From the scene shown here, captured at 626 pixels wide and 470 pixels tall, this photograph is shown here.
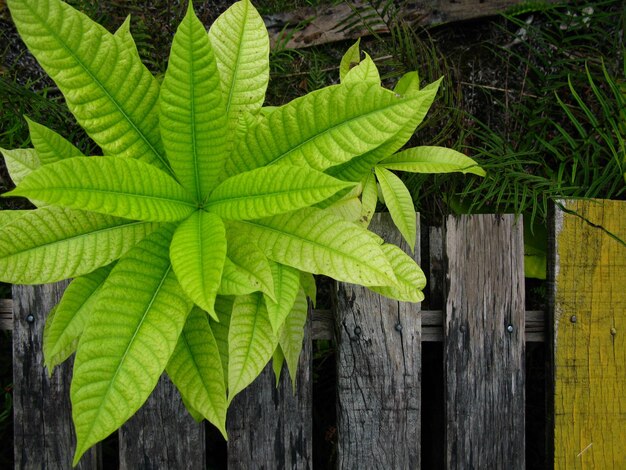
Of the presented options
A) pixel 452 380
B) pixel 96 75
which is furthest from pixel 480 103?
pixel 96 75

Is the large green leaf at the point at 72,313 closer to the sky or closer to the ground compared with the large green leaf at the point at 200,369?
closer to the sky

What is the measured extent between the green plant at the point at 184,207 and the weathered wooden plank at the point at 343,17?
1.00 metres

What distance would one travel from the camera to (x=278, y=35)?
1980 mm

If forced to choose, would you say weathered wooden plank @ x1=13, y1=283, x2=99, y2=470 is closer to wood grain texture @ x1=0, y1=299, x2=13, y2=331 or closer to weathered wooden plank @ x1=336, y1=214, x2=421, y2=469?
wood grain texture @ x1=0, y1=299, x2=13, y2=331

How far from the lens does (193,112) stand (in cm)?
91

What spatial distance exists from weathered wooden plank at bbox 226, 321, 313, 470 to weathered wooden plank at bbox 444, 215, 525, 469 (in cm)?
43

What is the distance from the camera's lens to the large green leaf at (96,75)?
843 mm

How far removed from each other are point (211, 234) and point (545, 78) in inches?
60.3

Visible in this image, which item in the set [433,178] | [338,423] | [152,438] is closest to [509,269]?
[433,178]

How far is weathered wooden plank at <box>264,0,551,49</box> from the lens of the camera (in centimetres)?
196

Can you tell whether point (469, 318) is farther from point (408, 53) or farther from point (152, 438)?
point (152, 438)

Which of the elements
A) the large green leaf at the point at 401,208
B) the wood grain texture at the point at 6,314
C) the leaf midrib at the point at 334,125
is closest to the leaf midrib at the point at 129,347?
the leaf midrib at the point at 334,125

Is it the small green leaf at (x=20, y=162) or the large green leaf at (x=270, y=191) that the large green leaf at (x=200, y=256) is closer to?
the large green leaf at (x=270, y=191)

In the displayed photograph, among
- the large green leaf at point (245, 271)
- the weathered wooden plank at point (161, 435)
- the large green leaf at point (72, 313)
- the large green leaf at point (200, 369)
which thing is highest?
the large green leaf at point (245, 271)
